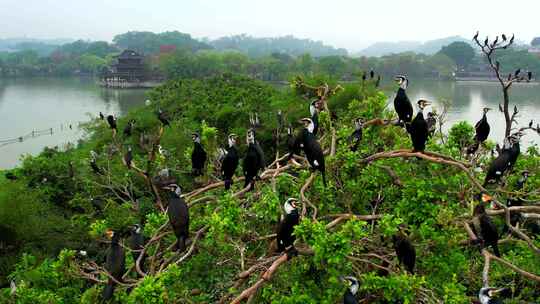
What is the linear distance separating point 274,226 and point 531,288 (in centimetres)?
297

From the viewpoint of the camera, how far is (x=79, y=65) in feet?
253

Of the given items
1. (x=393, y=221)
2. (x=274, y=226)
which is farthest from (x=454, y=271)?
(x=274, y=226)

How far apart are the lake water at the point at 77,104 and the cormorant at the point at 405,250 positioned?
16.8 metres

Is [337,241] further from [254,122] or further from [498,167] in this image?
[254,122]

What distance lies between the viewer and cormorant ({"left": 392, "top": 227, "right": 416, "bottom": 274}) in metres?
4.14

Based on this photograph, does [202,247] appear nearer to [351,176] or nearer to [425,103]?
[351,176]

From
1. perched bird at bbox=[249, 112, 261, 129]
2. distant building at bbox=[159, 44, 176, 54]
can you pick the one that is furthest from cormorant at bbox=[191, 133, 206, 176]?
distant building at bbox=[159, 44, 176, 54]

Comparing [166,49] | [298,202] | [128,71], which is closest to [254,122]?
[298,202]

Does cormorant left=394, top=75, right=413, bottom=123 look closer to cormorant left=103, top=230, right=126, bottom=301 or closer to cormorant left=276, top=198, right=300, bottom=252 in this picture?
cormorant left=276, top=198, right=300, bottom=252

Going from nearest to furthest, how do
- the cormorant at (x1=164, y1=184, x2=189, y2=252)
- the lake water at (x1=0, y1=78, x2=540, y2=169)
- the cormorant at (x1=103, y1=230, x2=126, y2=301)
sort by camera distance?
1. the cormorant at (x1=164, y1=184, x2=189, y2=252)
2. the cormorant at (x1=103, y1=230, x2=126, y2=301)
3. the lake water at (x1=0, y1=78, x2=540, y2=169)

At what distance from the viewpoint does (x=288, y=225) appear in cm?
406

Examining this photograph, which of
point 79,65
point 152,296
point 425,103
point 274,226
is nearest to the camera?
point 152,296

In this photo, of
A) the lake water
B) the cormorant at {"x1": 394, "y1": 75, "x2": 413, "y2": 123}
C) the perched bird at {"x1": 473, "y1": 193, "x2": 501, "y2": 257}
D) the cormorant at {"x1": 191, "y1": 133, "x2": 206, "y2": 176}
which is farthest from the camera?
the lake water

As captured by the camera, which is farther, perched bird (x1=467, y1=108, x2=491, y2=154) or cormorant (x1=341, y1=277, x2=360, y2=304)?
perched bird (x1=467, y1=108, x2=491, y2=154)
